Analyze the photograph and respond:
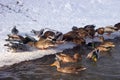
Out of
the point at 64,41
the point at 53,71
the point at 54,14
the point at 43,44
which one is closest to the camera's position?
the point at 53,71

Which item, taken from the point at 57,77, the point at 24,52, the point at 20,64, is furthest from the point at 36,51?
the point at 57,77

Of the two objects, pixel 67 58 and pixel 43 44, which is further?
pixel 43 44

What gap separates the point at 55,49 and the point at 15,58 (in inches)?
69.4

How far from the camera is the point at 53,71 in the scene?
9961 mm

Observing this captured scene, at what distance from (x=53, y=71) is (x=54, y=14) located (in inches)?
296

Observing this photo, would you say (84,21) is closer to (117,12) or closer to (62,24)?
(62,24)

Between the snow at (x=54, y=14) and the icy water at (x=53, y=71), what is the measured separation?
195cm

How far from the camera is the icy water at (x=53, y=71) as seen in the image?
939 centimetres

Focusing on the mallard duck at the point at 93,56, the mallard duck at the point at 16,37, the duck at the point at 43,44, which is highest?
the mallard duck at the point at 16,37

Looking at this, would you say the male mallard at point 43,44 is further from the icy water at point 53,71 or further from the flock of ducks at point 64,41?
the icy water at point 53,71

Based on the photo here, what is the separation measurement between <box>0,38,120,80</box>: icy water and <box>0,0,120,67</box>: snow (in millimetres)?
1948

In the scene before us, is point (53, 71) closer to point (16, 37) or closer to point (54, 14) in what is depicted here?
point (16, 37)

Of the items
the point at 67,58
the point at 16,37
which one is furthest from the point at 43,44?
the point at 67,58

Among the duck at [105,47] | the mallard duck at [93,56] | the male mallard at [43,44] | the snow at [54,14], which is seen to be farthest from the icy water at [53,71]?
the snow at [54,14]
